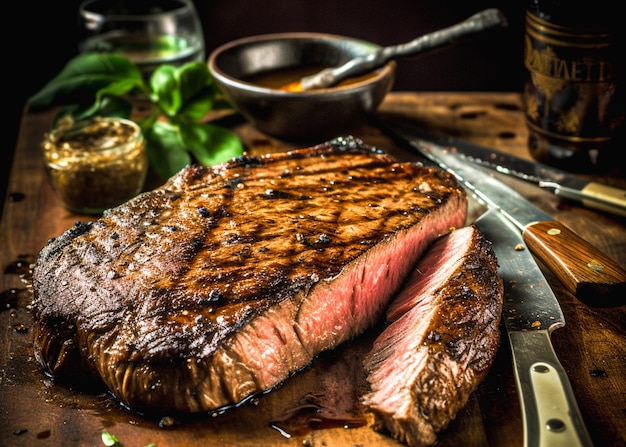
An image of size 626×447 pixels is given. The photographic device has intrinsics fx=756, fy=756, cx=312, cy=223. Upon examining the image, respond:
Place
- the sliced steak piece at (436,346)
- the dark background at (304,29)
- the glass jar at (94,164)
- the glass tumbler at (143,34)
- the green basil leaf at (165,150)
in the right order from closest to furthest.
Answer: the sliced steak piece at (436,346), the glass jar at (94,164), the green basil leaf at (165,150), the glass tumbler at (143,34), the dark background at (304,29)

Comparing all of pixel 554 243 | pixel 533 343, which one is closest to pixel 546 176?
pixel 554 243

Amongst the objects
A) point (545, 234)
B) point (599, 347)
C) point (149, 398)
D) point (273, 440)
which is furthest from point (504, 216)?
point (149, 398)

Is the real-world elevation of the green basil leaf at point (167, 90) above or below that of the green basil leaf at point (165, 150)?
above

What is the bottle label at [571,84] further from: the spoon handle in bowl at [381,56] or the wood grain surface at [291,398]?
the wood grain surface at [291,398]

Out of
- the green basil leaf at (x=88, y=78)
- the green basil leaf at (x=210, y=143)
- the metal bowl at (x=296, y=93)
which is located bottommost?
the green basil leaf at (x=210, y=143)

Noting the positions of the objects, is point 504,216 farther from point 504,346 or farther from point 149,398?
point 149,398

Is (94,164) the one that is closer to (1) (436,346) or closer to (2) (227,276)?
(2) (227,276)

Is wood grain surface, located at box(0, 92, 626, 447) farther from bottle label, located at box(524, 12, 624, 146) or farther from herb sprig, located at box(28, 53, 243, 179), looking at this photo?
herb sprig, located at box(28, 53, 243, 179)

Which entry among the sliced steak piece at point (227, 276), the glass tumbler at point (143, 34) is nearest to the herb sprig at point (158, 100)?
the glass tumbler at point (143, 34)
